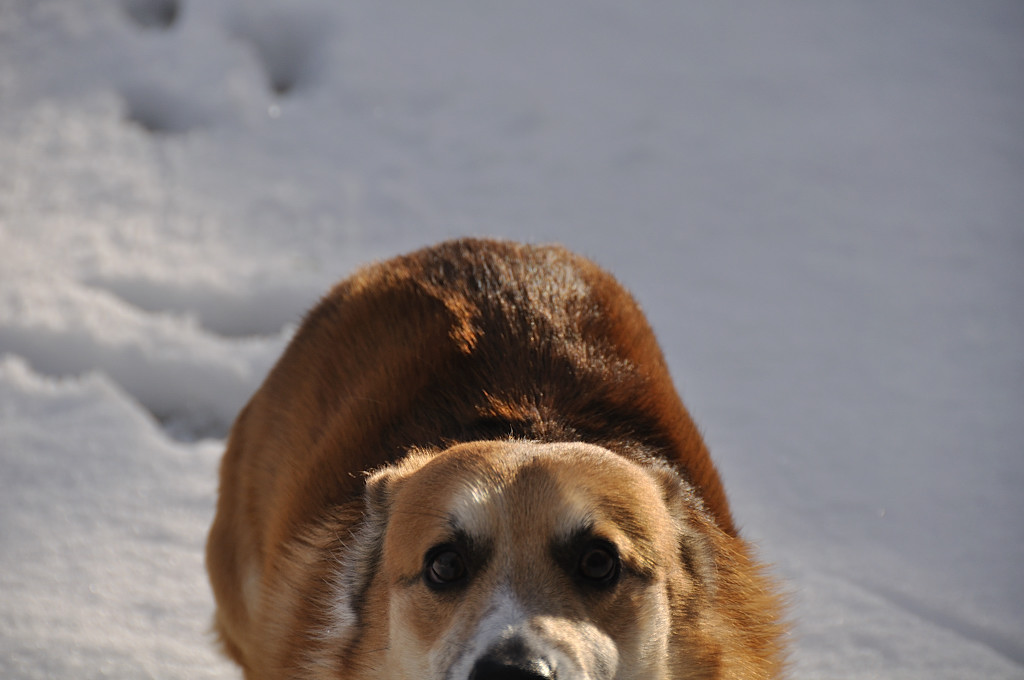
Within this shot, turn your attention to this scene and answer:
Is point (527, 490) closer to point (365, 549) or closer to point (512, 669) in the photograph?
point (512, 669)

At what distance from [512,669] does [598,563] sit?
31cm

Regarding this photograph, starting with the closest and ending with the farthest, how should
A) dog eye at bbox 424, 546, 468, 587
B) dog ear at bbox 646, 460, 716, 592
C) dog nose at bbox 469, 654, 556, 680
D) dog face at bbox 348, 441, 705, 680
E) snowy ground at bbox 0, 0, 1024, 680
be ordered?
dog nose at bbox 469, 654, 556, 680 < dog face at bbox 348, 441, 705, 680 < dog eye at bbox 424, 546, 468, 587 < dog ear at bbox 646, 460, 716, 592 < snowy ground at bbox 0, 0, 1024, 680

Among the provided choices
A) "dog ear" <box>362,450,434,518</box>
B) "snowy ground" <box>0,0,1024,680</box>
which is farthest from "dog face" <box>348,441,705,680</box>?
"snowy ground" <box>0,0,1024,680</box>

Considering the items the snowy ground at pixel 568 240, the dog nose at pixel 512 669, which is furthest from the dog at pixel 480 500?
the snowy ground at pixel 568 240

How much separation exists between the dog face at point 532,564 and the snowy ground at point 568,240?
1.15 meters

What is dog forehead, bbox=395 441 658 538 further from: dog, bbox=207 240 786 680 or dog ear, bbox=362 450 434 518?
dog ear, bbox=362 450 434 518

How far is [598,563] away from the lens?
1.88m

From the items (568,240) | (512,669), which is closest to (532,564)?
(512,669)

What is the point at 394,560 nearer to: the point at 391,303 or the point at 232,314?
the point at 391,303

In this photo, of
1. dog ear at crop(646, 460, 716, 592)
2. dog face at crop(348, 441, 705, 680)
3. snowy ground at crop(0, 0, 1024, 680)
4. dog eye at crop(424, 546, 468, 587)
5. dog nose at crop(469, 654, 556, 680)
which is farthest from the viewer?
snowy ground at crop(0, 0, 1024, 680)

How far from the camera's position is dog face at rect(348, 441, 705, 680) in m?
1.80

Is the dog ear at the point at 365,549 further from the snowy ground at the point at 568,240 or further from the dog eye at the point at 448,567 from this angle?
the snowy ground at the point at 568,240

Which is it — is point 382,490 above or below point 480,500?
below

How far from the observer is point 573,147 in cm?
480
